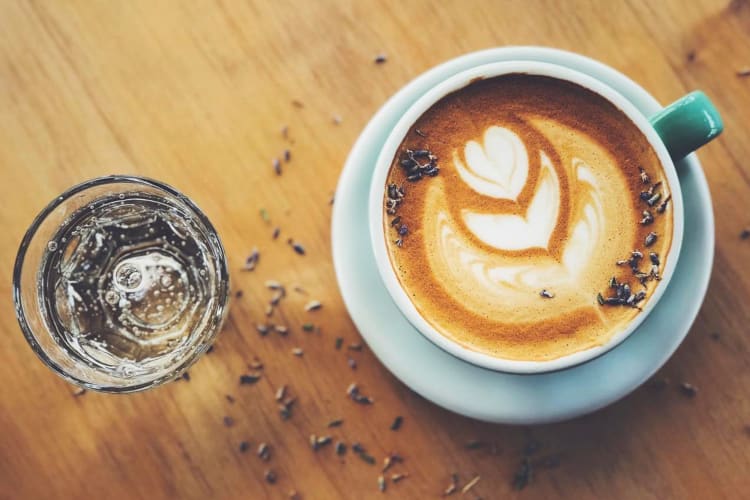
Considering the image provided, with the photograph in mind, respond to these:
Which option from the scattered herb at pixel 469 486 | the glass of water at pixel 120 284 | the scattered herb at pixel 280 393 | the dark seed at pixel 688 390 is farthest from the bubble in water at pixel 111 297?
the dark seed at pixel 688 390

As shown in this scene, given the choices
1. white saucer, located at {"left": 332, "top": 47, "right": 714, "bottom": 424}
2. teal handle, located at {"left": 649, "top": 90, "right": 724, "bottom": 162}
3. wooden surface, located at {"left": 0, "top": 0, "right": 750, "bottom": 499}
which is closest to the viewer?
teal handle, located at {"left": 649, "top": 90, "right": 724, "bottom": 162}

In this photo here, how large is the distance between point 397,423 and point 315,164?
454mm

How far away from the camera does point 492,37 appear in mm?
1117

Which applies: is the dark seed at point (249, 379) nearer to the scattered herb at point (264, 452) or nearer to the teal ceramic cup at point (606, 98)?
the scattered herb at point (264, 452)


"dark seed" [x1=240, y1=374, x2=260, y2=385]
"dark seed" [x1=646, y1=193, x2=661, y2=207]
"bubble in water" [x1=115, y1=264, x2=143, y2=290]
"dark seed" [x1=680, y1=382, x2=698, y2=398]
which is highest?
"bubble in water" [x1=115, y1=264, x2=143, y2=290]

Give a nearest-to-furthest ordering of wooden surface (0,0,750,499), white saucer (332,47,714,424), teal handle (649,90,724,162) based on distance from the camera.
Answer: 1. teal handle (649,90,724,162)
2. white saucer (332,47,714,424)
3. wooden surface (0,0,750,499)

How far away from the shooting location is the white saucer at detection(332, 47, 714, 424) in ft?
3.20

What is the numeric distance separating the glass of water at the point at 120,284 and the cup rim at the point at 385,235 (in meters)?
0.29

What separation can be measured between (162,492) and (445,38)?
0.90 metres

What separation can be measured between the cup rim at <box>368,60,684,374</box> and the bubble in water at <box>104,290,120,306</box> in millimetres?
495

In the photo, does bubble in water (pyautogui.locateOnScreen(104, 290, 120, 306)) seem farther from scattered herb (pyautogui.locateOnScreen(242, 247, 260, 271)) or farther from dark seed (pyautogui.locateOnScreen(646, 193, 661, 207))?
dark seed (pyautogui.locateOnScreen(646, 193, 661, 207))

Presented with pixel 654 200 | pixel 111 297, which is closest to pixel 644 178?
pixel 654 200

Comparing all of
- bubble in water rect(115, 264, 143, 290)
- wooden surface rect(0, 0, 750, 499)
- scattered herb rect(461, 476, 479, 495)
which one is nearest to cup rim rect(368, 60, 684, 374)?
wooden surface rect(0, 0, 750, 499)

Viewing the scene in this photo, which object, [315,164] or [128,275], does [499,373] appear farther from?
[128,275]
